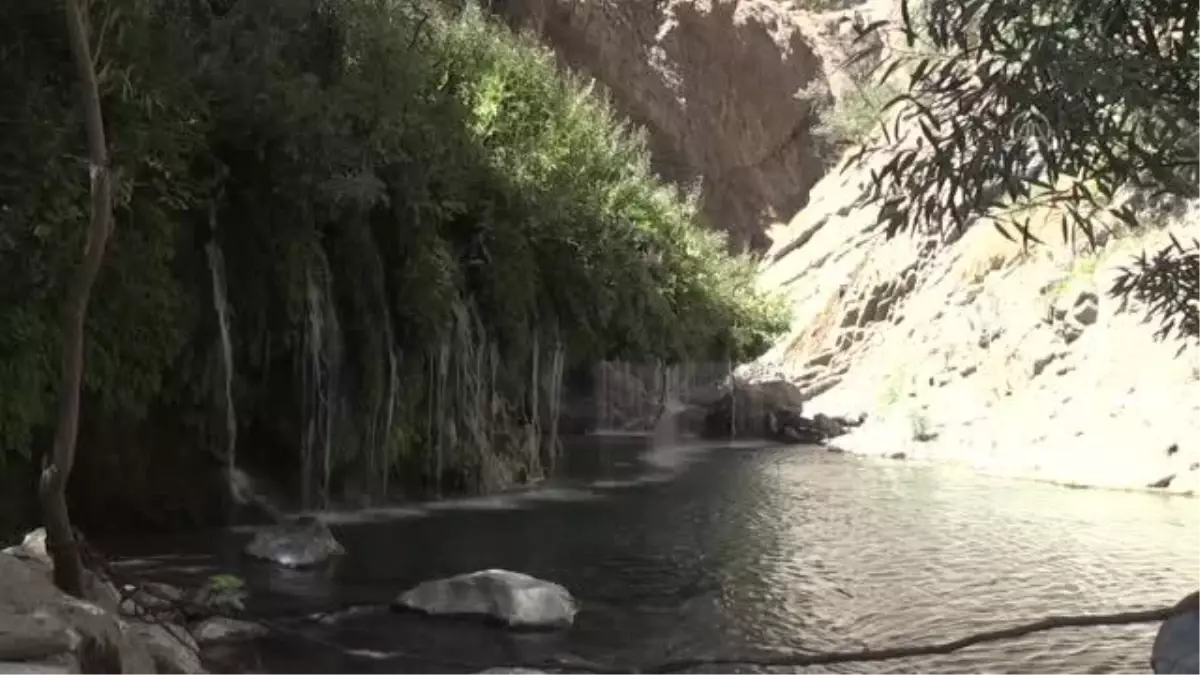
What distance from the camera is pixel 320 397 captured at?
13172mm

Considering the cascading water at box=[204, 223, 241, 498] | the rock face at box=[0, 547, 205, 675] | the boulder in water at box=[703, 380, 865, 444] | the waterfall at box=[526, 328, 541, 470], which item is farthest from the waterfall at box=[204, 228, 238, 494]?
the boulder in water at box=[703, 380, 865, 444]

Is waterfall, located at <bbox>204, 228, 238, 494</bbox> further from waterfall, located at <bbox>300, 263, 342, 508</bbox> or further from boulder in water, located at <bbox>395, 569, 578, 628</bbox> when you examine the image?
boulder in water, located at <bbox>395, 569, 578, 628</bbox>

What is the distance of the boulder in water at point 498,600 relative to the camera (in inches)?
323

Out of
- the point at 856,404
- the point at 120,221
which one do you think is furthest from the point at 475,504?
the point at 856,404

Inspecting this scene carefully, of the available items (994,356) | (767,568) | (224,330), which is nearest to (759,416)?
(994,356)

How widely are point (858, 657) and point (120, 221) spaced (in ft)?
28.6

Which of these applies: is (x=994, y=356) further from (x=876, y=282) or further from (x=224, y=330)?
(x=224, y=330)

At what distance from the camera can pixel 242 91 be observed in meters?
12.2

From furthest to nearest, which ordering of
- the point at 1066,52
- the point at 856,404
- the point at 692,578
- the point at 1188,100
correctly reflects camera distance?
the point at 856,404 → the point at 692,578 → the point at 1188,100 → the point at 1066,52

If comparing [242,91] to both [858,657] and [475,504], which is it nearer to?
[475,504]

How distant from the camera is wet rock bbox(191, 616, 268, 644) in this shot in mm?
7152

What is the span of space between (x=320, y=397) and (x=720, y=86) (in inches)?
1167

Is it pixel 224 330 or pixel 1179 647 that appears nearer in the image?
pixel 1179 647

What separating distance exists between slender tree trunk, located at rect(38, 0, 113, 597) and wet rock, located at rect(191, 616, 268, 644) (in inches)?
94.4
